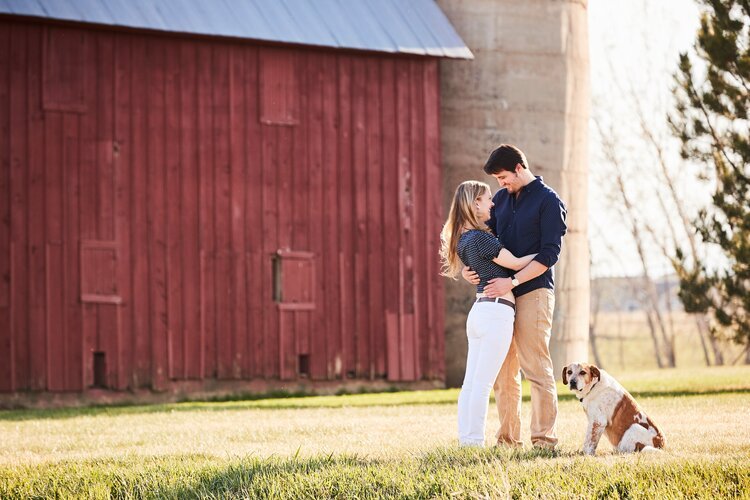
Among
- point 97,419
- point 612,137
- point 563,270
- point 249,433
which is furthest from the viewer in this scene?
point 612,137

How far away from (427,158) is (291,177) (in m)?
2.22

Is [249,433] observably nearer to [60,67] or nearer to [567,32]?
[60,67]

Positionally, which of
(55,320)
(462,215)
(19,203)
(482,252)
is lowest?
(55,320)

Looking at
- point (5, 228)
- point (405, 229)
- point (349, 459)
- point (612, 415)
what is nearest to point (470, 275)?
point (612, 415)

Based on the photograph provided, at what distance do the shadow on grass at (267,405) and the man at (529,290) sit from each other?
6.72 meters

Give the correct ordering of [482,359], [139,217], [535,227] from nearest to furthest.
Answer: [482,359] → [535,227] → [139,217]

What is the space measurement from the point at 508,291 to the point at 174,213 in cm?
976

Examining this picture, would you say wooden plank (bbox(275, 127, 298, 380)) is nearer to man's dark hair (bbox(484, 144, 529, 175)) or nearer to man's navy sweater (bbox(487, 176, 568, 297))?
man's navy sweater (bbox(487, 176, 568, 297))

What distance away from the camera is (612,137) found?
31469 millimetres

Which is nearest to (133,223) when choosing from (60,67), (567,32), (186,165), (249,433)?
(186,165)

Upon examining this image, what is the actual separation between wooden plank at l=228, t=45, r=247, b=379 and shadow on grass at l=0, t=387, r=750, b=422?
95 cm

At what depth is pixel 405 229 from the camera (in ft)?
58.5

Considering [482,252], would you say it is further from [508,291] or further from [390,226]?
[390,226]

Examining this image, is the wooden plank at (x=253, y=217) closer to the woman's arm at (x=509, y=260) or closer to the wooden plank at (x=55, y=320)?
the wooden plank at (x=55, y=320)
